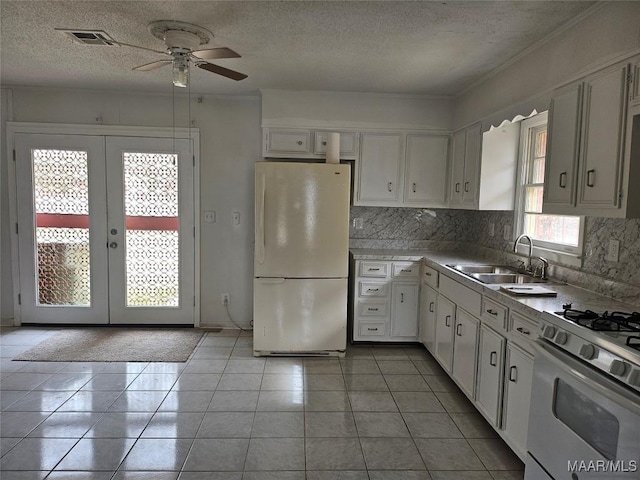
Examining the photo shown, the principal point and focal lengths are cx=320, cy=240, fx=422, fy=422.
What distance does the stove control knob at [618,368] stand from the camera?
1.39 metres

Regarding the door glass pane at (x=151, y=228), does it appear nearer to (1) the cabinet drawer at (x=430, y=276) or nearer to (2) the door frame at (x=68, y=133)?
(2) the door frame at (x=68, y=133)

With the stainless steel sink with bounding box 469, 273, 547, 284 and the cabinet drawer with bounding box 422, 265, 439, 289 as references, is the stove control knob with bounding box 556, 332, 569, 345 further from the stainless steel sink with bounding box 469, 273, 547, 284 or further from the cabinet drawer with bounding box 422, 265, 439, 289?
the cabinet drawer with bounding box 422, 265, 439, 289

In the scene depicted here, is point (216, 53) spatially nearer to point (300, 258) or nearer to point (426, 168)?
point (300, 258)

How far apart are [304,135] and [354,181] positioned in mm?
654

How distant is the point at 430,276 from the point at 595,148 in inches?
72.4

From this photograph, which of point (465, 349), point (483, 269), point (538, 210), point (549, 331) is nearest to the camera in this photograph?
point (549, 331)

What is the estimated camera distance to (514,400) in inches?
86.4

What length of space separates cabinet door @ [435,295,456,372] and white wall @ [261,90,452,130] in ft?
5.85

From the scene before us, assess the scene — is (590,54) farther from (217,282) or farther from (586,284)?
(217,282)

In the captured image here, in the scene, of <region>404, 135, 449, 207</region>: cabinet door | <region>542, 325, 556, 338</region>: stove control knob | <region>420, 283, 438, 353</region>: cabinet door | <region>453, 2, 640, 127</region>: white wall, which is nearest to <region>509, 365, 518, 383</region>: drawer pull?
<region>542, 325, 556, 338</region>: stove control knob

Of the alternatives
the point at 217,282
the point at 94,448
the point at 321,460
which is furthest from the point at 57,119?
the point at 321,460

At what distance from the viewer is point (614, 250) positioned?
2322mm

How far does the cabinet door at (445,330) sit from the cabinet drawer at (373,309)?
0.60 meters

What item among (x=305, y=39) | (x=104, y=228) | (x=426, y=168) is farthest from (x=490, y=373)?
(x=104, y=228)
